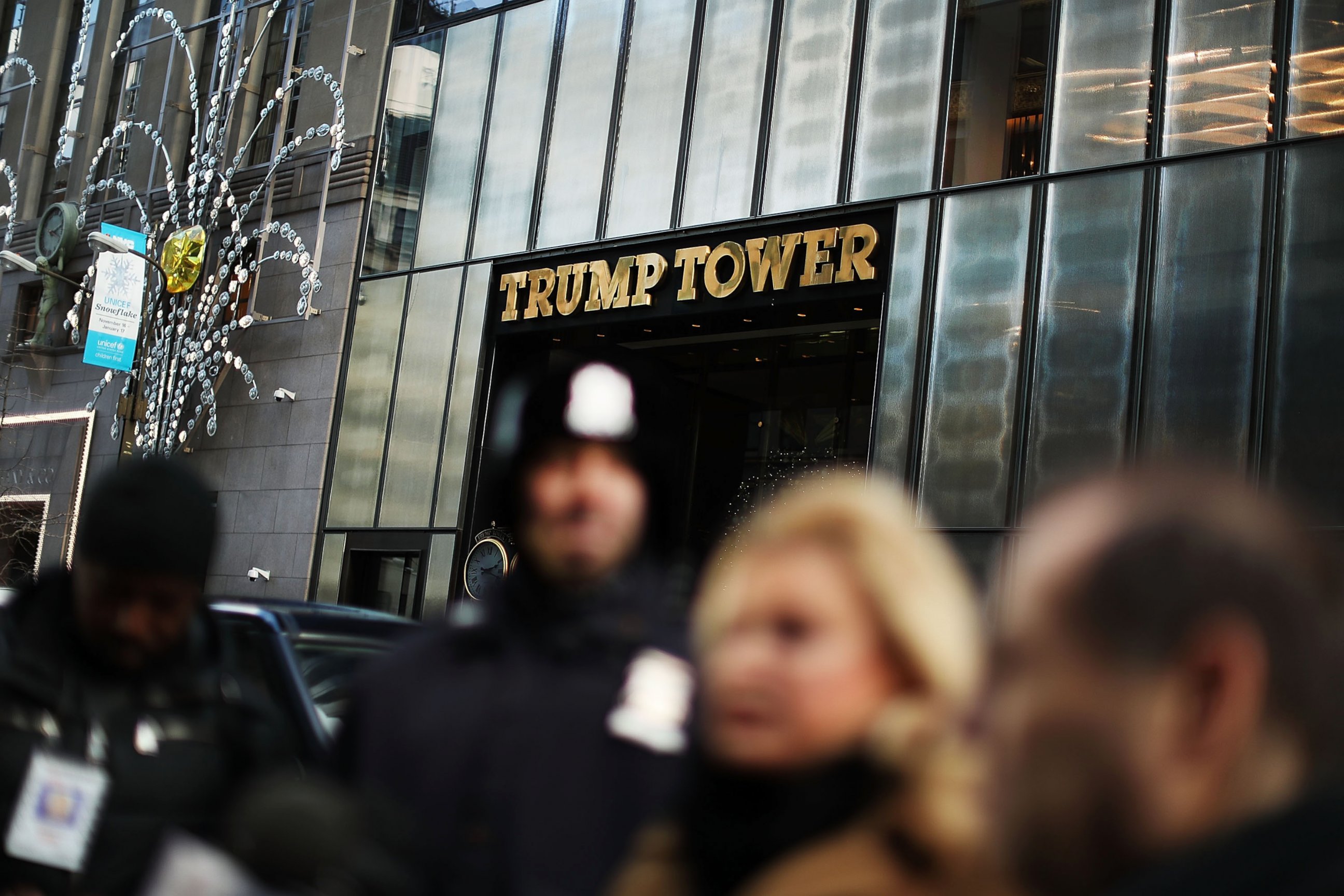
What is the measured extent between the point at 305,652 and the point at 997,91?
1253 cm

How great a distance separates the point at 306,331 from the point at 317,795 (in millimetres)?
21918

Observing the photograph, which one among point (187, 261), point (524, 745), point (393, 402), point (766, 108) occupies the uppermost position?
point (766, 108)

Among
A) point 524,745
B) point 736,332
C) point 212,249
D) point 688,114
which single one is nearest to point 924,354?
point 736,332

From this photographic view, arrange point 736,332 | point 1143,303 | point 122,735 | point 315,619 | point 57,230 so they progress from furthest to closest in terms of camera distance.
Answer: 1. point 57,230
2. point 736,332
3. point 1143,303
4. point 315,619
5. point 122,735

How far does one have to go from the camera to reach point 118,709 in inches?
113

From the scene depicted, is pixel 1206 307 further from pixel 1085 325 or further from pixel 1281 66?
pixel 1281 66

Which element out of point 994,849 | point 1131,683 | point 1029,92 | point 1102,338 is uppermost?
point 1029,92

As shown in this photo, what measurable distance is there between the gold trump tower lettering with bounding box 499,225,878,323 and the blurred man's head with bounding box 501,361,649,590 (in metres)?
14.1

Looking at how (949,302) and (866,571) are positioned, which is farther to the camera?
(949,302)

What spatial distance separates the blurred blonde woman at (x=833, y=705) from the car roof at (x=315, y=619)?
3.69m

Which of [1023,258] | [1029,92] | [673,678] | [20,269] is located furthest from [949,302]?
[20,269]

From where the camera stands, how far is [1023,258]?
48.8 feet

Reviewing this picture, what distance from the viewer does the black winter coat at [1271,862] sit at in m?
0.83

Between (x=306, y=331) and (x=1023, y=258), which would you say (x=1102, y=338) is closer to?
(x=1023, y=258)
